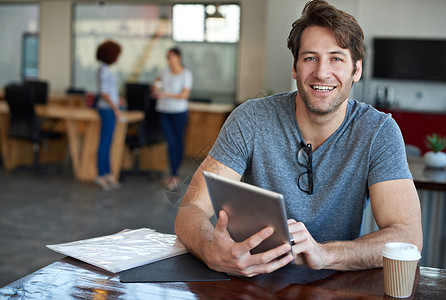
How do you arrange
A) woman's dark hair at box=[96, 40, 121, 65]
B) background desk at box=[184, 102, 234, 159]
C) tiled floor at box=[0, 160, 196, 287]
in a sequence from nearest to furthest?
tiled floor at box=[0, 160, 196, 287]
woman's dark hair at box=[96, 40, 121, 65]
background desk at box=[184, 102, 234, 159]

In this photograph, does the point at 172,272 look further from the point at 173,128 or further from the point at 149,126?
the point at 149,126

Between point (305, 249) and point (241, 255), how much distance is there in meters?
0.17

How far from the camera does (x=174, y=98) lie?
235 inches

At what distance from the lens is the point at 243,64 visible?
32.4 feet

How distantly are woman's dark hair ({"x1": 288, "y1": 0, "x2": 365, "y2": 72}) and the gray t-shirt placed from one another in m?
0.21

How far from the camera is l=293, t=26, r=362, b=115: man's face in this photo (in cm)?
167

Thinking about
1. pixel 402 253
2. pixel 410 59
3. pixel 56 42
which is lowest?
pixel 402 253

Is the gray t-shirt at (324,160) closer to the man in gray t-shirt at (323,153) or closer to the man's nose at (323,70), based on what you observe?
the man in gray t-shirt at (323,153)

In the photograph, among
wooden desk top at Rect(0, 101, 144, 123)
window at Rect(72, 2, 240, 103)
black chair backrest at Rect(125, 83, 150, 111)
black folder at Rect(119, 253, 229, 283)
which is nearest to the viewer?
black folder at Rect(119, 253, 229, 283)

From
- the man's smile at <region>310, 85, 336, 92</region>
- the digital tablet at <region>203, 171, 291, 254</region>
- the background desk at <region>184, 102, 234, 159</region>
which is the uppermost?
the man's smile at <region>310, 85, 336, 92</region>

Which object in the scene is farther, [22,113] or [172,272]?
[22,113]

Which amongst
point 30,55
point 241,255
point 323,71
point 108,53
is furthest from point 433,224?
point 30,55

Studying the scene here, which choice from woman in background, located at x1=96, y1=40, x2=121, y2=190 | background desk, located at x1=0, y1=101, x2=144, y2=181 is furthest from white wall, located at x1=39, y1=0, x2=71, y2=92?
woman in background, located at x1=96, y1=40, x2=121, y2=190

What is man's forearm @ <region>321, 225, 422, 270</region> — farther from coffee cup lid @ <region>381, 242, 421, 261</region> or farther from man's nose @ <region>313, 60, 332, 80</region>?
man's nose @ <region>313, 60, 332, 80</region>
